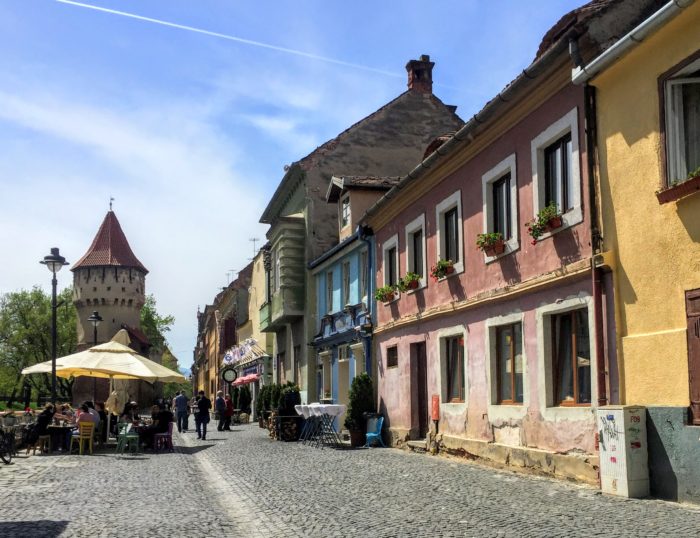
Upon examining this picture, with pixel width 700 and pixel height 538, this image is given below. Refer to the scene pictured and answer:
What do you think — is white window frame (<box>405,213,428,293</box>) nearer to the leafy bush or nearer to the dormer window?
the leafy bush

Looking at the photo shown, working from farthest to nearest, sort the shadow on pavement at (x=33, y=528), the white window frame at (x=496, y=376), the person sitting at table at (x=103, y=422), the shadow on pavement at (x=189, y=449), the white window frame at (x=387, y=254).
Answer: the person sitting at table at (x=103, y=422)
the shadow on pavement at (x=189, y=449)
the white window frame at (x=387, y=254)
the white window frame at (x=496, y=376)
the shadow on pavement at (x=33, y=528)

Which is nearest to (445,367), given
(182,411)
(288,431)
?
(288,431)

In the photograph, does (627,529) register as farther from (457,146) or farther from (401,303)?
(401,303)

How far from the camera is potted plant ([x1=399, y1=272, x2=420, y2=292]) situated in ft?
64.1

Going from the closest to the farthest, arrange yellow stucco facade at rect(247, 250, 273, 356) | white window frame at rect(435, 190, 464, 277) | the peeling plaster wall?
1. the peeling plaster wall
2. white window frame at rect(435, 190, 464, 277)
3. yellow stucco facade at rect(247, 250, 273, 356)

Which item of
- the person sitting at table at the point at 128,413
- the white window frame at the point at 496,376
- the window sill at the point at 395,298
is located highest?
the window sill at the point at 395,298

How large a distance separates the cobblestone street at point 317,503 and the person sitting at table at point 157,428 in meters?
5.47

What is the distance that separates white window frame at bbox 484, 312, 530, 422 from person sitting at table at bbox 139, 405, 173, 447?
9.81 m

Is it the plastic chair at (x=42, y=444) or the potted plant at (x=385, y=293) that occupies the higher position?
the potted plant at (x=385, y=293)

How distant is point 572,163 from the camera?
1245cm

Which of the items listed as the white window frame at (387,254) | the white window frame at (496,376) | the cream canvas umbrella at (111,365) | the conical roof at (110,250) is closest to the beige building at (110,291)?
the conical roof at (110,250)

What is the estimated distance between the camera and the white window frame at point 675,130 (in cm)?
998

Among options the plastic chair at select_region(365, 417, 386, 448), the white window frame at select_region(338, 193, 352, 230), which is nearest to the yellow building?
the plastic chair at select_region(365, 417, 386, 448)

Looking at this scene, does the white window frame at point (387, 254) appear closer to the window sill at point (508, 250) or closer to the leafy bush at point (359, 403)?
the leafy bush at point (359, 403)
